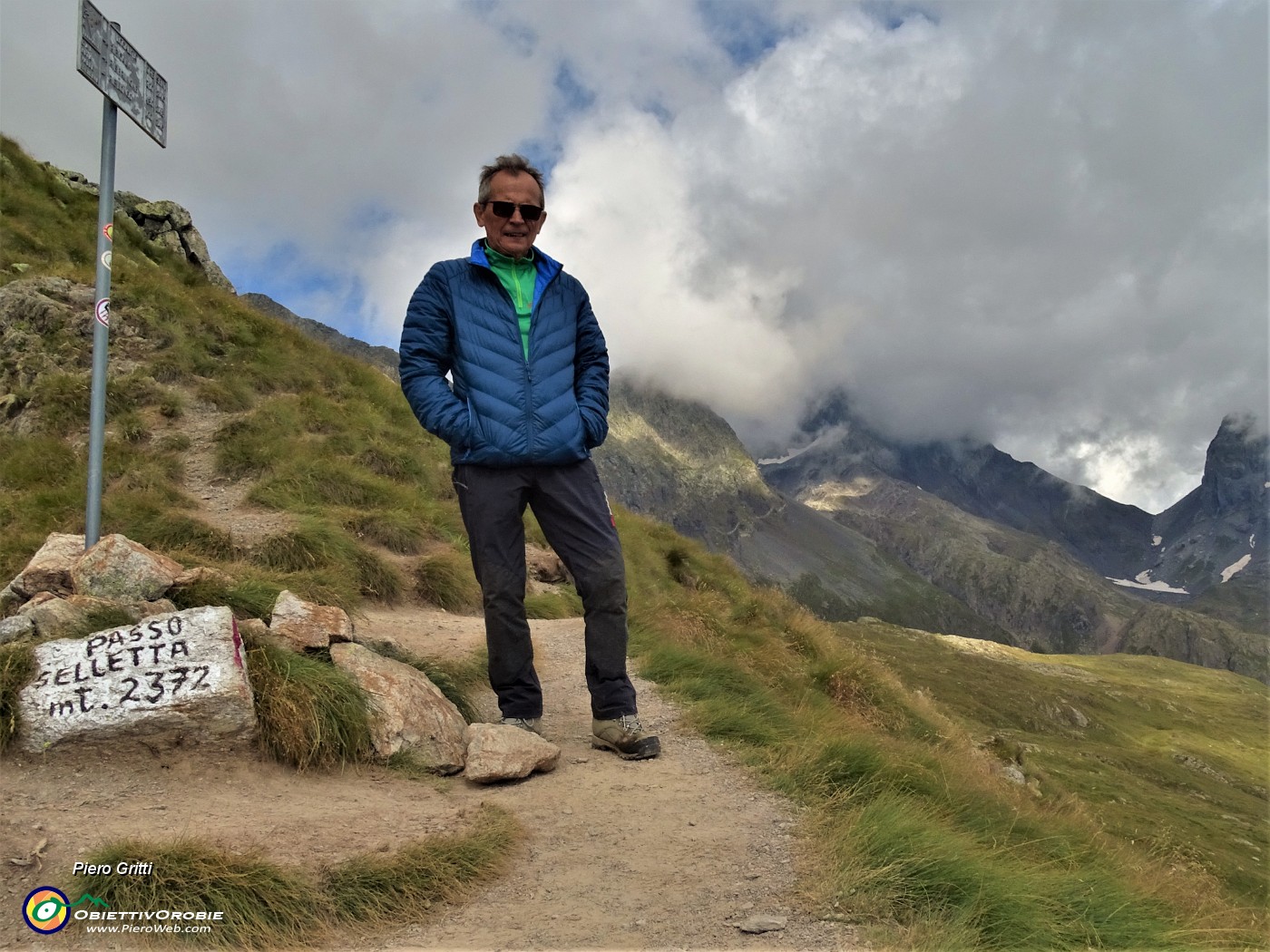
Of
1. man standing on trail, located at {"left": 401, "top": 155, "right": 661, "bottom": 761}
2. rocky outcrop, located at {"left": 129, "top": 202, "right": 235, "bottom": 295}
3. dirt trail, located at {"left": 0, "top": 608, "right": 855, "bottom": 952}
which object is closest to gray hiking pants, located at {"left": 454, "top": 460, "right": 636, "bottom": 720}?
man standing on trail, located at {"left": 401, "top": 155, "right": 661, "bottom": 761}

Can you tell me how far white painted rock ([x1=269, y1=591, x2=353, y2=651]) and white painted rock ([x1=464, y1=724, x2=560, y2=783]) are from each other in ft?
4.83

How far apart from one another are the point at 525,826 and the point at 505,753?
2.70 feet

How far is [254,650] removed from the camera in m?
5.02

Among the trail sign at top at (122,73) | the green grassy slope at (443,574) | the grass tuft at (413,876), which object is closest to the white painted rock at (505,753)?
the grass tuft at (413,876)

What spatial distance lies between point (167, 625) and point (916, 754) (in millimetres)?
5949

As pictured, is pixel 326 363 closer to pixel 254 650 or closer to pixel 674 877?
pixel 254 650

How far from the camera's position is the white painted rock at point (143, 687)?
14.1ft

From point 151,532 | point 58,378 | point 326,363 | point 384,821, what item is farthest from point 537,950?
point 326,363

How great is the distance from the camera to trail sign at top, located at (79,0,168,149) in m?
5.67

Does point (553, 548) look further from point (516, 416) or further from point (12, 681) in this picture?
point (12, 681)

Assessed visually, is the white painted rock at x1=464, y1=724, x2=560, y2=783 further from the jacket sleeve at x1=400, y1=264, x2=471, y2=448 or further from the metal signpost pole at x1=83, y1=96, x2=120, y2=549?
the metal signpost pole at x1=83, y1=96, x2=120, y2=549

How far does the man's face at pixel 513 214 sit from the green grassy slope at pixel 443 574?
384 centimetres

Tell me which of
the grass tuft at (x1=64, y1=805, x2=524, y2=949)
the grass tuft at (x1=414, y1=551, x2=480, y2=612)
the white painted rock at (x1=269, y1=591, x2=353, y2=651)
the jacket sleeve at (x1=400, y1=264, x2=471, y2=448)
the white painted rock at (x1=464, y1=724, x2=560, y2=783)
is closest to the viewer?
the grass tuft at (x1=64, y1=805, x2=524, y2=949)

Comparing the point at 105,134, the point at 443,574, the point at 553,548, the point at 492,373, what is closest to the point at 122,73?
the point at 105,134
